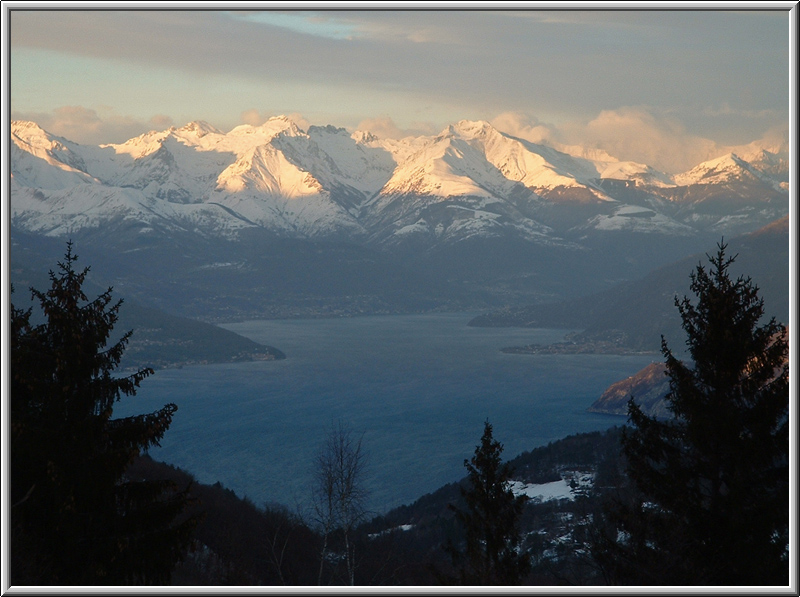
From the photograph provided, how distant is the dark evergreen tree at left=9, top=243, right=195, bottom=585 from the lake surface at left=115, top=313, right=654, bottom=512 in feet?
175

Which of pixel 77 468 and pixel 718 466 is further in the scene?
pixel 718 466

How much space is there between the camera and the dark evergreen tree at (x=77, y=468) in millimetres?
11602

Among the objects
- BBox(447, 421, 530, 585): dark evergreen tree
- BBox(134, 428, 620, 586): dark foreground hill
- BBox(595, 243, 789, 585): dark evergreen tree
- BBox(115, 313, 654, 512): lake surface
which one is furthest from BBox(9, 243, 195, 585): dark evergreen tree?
BBox(115, 313, 654, 512): lake surface

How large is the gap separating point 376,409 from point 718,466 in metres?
102

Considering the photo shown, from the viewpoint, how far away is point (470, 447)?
9112cm

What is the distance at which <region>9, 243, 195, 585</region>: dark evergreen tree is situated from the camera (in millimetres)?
11602

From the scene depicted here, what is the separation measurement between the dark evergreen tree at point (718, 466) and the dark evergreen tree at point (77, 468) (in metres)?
7.36

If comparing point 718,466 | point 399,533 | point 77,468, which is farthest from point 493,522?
point 399,533

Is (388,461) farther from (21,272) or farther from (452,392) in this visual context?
(21,272)

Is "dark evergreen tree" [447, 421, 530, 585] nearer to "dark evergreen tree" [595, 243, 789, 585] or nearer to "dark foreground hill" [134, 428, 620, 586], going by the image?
"dark foreground hill" [134, 428, 620, 586]

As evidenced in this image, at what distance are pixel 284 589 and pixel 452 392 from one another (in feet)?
389

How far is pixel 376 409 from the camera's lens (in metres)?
114

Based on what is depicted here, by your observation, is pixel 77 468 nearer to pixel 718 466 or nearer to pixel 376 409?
pixel 718 466

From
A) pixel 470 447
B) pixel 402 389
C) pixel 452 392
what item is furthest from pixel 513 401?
pixel 470 447
